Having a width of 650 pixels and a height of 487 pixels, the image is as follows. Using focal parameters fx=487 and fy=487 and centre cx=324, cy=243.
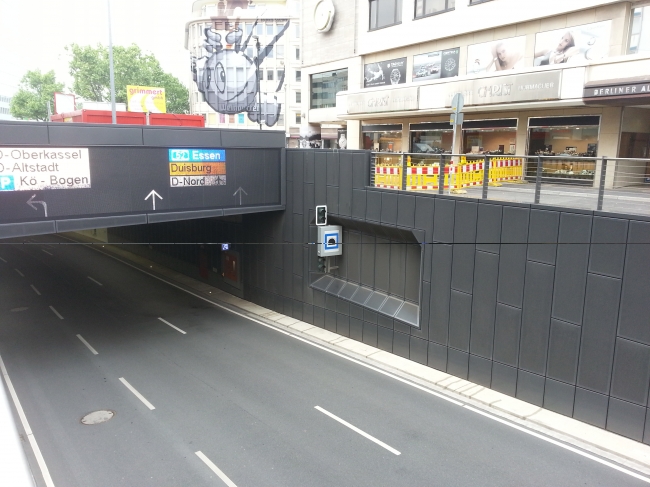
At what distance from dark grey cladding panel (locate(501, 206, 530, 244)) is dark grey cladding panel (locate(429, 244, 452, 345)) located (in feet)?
5.65

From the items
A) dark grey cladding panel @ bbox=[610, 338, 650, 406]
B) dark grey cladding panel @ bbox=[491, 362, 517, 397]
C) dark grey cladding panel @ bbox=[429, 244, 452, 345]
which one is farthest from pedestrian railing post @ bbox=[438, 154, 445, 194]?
dark grey cladding panel @ bbox=[610, 338, 650, 406]

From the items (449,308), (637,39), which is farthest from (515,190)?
(637,39)

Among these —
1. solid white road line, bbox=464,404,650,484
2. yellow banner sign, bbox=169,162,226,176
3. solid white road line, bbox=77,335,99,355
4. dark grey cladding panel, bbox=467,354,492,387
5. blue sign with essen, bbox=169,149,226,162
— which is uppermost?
blue sign with essen, bbox=169,149,226,162

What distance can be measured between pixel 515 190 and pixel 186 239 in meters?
17.5

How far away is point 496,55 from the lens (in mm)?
22422

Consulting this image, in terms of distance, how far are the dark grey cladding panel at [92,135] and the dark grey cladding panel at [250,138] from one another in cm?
209

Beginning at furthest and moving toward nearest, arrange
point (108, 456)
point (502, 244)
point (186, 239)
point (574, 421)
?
1. point (186, 239)
2. point (502, 244)
3. point (574, 421)
4. point (108, 456)

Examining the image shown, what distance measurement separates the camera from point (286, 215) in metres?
18.9

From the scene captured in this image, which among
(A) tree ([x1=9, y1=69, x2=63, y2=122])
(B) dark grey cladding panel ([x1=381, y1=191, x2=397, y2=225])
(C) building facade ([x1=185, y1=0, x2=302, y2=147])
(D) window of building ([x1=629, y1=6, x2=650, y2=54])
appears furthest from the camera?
(A) tree ([x1=9, y1=69, x2=63, y2=122])

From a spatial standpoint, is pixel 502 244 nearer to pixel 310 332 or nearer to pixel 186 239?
pixel 310 332

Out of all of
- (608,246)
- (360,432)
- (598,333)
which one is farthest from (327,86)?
(360,432)

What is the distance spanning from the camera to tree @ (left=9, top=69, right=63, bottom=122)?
68312 millimetres

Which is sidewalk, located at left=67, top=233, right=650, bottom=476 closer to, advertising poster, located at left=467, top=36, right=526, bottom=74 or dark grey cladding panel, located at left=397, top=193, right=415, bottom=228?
dark grey cladding panel, located at left=397, top=193, right=415, bottom=228

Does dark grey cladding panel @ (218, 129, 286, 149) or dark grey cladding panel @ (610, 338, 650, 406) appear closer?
dark grey cladding panel @ (610, 338, 650, 406)
